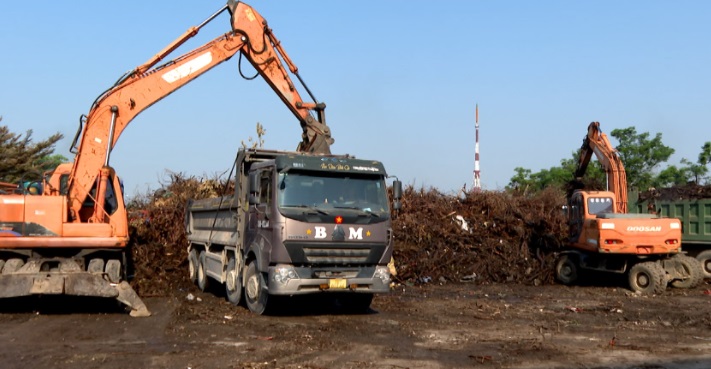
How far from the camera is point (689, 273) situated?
56.2ft

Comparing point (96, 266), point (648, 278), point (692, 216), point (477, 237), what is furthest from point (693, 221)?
point (96, 266)

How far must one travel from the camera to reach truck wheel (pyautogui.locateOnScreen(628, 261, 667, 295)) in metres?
16.3

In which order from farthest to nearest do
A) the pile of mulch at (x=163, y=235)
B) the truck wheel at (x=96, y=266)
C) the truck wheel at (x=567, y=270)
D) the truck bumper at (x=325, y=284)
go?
the truck wheel at (x=567, y=270)
the pile of mulch at (x=163, y=235)
the truck wheel at (x=96, y=266)
the truck bumper at (x=325, y=284)

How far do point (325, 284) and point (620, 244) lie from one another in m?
8.67

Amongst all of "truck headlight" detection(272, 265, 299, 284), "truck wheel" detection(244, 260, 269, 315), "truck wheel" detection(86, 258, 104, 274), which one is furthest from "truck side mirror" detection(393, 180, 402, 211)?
"truck wheel" detection(86, 258, 104, 274)

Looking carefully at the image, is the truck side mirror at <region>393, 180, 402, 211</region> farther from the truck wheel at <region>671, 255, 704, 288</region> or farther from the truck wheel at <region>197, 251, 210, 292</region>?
the truck wheel at <region>671, 255, 704, 288</region>

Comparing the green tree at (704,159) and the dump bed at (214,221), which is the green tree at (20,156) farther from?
the green tree at (704,159)

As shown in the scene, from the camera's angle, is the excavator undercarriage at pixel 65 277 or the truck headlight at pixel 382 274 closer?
the excavator undercarriage at pixel 65 277

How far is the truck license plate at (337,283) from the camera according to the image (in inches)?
442

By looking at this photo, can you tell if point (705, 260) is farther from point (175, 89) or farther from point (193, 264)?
point (175, 89)

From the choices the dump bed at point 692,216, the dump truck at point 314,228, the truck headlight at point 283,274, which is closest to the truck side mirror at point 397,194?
the dump truck at point 314,228

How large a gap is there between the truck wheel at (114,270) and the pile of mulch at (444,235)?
4.40 metres

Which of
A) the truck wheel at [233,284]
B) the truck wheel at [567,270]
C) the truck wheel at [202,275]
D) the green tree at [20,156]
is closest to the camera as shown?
the truck wheel at [233,284]

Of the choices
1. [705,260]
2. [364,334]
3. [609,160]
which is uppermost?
[609,160]
